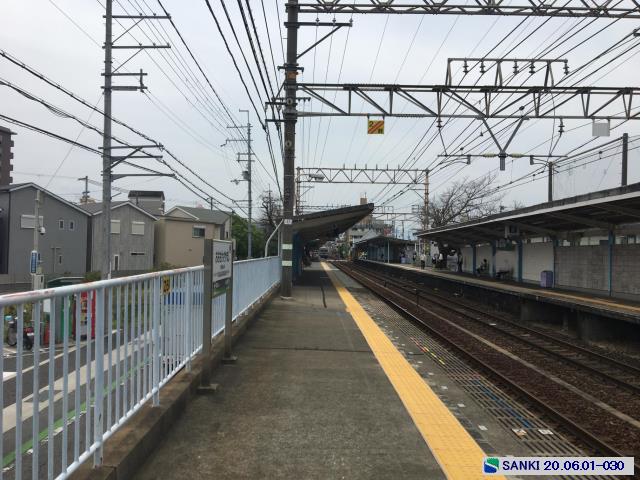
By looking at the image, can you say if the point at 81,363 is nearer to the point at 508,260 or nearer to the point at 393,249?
the point at 508,260

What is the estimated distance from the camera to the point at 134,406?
13.0 ft

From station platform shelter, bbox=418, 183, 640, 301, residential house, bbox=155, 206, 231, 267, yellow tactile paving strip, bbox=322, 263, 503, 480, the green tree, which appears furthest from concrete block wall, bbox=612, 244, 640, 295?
the green tree

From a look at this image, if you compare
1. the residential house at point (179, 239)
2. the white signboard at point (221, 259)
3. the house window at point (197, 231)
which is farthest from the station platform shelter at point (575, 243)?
the house window at point (197, 231)

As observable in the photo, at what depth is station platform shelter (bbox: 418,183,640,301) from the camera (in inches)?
620

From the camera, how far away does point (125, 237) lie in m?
46.9

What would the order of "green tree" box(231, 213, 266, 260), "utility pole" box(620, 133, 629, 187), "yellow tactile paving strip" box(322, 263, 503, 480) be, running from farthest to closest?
"green tree" box(231, 213, 266, 260) → "utility pole" box(620, 133, 629, 187) → "yellow tactile paving strip" box(322, 263, 503, 480)

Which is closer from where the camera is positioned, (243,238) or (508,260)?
(508,260)

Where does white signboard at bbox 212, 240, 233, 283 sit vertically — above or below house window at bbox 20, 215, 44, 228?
below

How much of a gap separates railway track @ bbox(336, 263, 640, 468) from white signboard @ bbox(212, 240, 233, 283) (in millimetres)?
4213

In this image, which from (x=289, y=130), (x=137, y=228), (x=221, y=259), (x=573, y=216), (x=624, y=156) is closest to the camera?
(x=221, y=259)

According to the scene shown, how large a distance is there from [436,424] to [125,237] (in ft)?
152

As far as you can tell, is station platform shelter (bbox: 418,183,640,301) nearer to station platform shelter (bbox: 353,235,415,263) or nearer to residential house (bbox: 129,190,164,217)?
station platform shelter (bbox: 353,235,415,263)

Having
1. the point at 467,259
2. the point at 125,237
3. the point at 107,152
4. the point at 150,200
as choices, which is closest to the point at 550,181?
the point at 467,259

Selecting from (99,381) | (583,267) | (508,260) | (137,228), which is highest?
(137,228)
